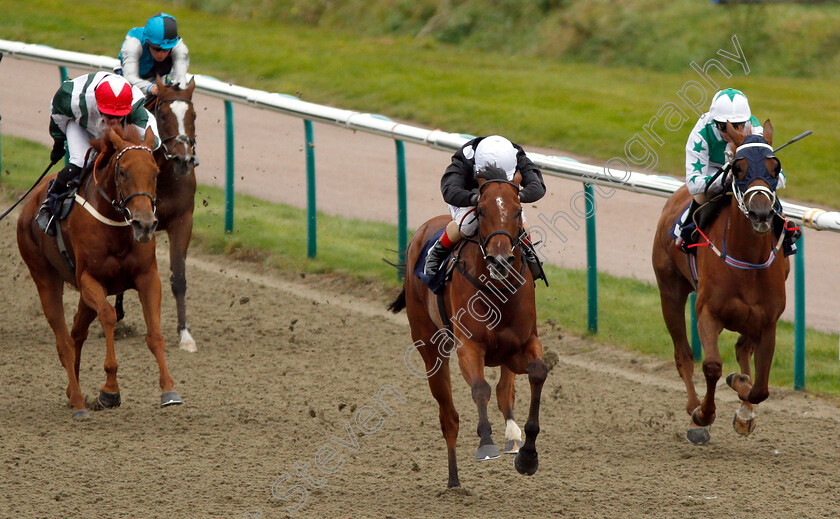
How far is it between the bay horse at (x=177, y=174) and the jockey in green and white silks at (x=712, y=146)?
3342 mm

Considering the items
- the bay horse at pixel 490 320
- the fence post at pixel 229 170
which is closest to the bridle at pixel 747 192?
the bay horse at pixel 490 320

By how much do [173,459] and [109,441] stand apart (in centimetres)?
50

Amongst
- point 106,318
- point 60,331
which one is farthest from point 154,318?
point 60,331

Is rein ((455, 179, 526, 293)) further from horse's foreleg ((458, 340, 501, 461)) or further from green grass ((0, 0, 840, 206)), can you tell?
→ green grass ((0, 0, 840, 206))

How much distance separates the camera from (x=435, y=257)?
5695mm

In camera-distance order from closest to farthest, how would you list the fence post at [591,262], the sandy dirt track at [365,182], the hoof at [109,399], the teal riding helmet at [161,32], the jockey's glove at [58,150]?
the hoof at [109,399] → the jockey's glove at [58,150] → the fence post at [591,262] → the teal riding helmet at [161,32] → the sandy dirt track at [365,182]

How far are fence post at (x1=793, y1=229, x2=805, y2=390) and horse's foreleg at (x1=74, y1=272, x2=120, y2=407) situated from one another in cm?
403

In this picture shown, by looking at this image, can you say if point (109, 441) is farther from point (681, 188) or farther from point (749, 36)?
point (749, 36)

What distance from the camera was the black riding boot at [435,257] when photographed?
5.67m

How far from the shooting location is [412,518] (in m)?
5.35

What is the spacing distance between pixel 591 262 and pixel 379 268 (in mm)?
2138

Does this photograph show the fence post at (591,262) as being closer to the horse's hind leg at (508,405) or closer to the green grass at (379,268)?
the green grass at (379,268)

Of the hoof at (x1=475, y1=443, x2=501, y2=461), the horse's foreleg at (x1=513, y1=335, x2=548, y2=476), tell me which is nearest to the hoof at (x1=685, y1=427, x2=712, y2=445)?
the horse's foreleg at (x1=513, y1=335, x2=548, y2=476)

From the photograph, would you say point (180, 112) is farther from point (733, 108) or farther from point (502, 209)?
point (733, 108)
